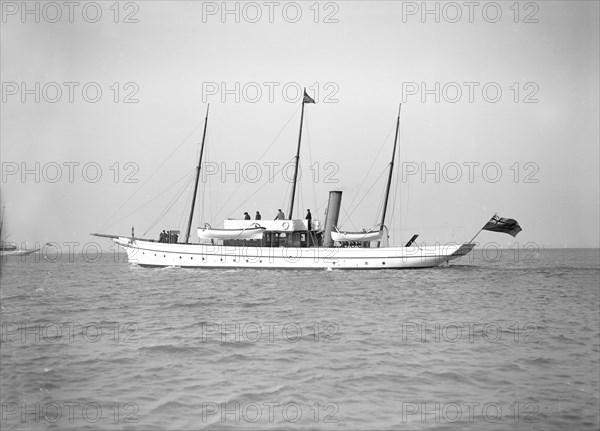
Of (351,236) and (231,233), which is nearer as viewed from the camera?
(351,236)

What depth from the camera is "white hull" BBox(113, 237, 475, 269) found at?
4584 centimetres

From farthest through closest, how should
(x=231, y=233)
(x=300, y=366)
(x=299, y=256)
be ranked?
(x=231, y=233), (x=299, y=256), (x=300, y=366)

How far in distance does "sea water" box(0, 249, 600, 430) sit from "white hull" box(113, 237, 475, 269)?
73.7 feet

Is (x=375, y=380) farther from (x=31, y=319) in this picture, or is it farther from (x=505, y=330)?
→ (x=31, y=319)

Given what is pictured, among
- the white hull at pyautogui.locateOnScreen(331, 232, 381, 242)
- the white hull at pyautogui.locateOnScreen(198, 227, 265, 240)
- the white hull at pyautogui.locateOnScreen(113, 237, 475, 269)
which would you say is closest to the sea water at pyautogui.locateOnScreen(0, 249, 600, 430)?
the white hull at pyautogui.locateOnScreen(113, 237, 475, 269)

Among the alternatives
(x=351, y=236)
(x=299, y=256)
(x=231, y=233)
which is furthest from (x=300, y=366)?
(x=231, y=233)

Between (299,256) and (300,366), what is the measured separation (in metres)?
34.3

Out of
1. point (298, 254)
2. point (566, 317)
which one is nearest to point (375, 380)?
point (566, 317)

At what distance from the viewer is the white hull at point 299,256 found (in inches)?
1805

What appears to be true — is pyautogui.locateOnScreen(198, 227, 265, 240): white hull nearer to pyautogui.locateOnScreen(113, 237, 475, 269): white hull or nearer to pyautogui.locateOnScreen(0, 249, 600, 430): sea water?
pyautogui.locateOnScreen(113, 237, 475, 269): white hull

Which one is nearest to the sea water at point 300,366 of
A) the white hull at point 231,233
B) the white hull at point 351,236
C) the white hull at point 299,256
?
the white hull at point 299,256

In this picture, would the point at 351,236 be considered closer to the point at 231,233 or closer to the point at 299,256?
the point at 299,256

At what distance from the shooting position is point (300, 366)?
11859 mm

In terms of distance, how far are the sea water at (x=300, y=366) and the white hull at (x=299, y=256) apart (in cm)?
2246
